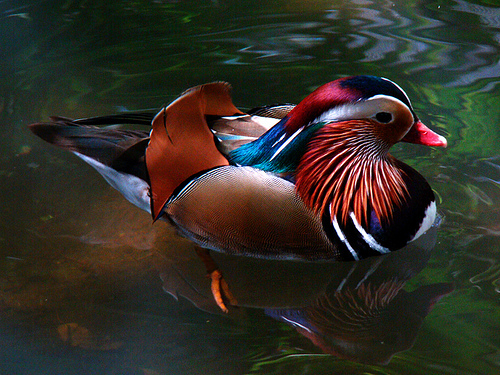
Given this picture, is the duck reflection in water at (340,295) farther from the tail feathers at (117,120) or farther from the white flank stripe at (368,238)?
the tail feathers at (117,120)

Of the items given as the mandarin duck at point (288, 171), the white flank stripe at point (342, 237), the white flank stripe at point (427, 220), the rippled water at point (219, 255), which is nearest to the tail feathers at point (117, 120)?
the mandarin duck at point (288, 171)

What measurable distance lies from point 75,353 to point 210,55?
2708 mm

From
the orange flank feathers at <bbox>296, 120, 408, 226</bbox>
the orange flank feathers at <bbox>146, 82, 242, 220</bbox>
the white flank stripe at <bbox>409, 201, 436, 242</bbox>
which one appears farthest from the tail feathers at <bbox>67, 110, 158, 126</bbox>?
the white flank stripe at <bbox>409, 201, 436, 242</bbox>

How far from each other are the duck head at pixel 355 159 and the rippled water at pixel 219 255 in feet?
0.85

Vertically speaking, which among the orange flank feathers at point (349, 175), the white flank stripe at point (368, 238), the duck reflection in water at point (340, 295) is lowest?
the duck reflection in water at point (340, 295)

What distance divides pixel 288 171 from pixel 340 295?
Answer: 2.14ft

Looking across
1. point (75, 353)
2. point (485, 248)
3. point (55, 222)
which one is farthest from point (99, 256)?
point (485, 248)

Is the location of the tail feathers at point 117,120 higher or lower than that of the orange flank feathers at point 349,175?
higher

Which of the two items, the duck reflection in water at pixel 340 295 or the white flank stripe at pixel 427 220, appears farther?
the white flank stripe at pixel 427 220

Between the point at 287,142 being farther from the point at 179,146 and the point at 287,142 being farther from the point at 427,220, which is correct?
the point at 427,220

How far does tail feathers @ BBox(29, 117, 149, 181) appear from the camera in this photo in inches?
110

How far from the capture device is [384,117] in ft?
8.15

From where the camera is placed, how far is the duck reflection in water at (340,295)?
2457 mm

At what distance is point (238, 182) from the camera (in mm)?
2521
